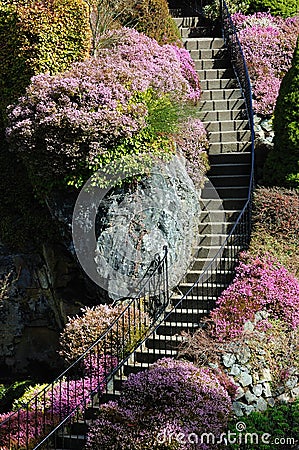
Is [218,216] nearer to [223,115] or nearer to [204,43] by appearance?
[223,115]

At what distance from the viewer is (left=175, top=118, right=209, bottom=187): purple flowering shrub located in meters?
11.6

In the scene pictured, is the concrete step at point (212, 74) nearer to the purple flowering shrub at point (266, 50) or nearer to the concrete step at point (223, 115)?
the purple flowering shrub at point (266, 50)

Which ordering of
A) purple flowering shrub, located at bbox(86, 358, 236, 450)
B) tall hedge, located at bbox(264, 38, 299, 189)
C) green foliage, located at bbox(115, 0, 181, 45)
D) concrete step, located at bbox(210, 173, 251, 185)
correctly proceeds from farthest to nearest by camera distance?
green foliage, located at bbox(115, 0, 181, 45) < concrete step, located at bbox(210, 173, 251, 185) < tall hedge, located at bbox(264, 38, 299, 189) < purple flowering shrub, located at bbox(86, 358, 236, 450)

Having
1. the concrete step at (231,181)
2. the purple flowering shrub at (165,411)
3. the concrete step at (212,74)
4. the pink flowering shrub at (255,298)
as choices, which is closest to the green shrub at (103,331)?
the purple flowering shrub at (165,411)

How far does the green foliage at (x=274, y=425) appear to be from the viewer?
7.93 m

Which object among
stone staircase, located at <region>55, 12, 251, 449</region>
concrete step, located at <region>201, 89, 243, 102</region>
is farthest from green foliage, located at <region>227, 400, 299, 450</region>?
concrete step, located at <region>201, 89, 243, 102</region>

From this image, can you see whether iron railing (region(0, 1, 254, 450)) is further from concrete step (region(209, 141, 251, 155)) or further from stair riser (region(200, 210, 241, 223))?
concrete step (region(209, 141, 251, 155))

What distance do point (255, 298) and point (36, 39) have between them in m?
5.08

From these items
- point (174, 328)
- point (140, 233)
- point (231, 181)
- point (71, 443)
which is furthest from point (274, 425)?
point (231, 181)

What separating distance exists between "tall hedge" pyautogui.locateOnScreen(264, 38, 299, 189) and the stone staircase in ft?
1.95

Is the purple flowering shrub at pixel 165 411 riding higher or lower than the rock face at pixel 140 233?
Result: lower

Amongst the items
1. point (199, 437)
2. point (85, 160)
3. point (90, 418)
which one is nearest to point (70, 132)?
point (85, 160)

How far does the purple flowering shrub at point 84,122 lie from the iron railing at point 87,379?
5.35ft

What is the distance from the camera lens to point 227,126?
13117mm
